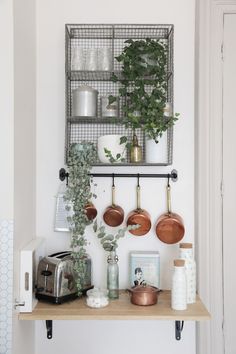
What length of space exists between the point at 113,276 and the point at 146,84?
92 cm

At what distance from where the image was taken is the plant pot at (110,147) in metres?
1.84

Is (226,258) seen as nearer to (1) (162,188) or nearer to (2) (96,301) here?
(1) (162,188)

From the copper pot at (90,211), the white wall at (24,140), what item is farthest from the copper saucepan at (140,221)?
the white wall at (24,140)

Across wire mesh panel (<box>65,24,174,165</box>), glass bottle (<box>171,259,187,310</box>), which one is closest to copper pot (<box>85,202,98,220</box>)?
wire mesh panel (<box>65,24,174,165</box>)

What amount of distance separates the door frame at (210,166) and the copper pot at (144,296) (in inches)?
13.3

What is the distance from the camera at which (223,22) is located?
206cm

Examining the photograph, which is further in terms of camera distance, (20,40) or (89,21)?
(89,21)

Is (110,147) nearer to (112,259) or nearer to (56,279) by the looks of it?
(112,259)

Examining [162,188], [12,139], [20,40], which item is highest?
[20,40]

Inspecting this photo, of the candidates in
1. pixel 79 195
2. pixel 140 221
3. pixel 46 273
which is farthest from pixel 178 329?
pixel 79 195

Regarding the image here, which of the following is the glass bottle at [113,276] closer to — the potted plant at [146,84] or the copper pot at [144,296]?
the copper pot at [144,296]

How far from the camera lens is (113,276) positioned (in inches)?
72.3

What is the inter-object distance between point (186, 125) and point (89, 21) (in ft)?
2.38

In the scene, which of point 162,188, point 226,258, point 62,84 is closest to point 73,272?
point 162,188
